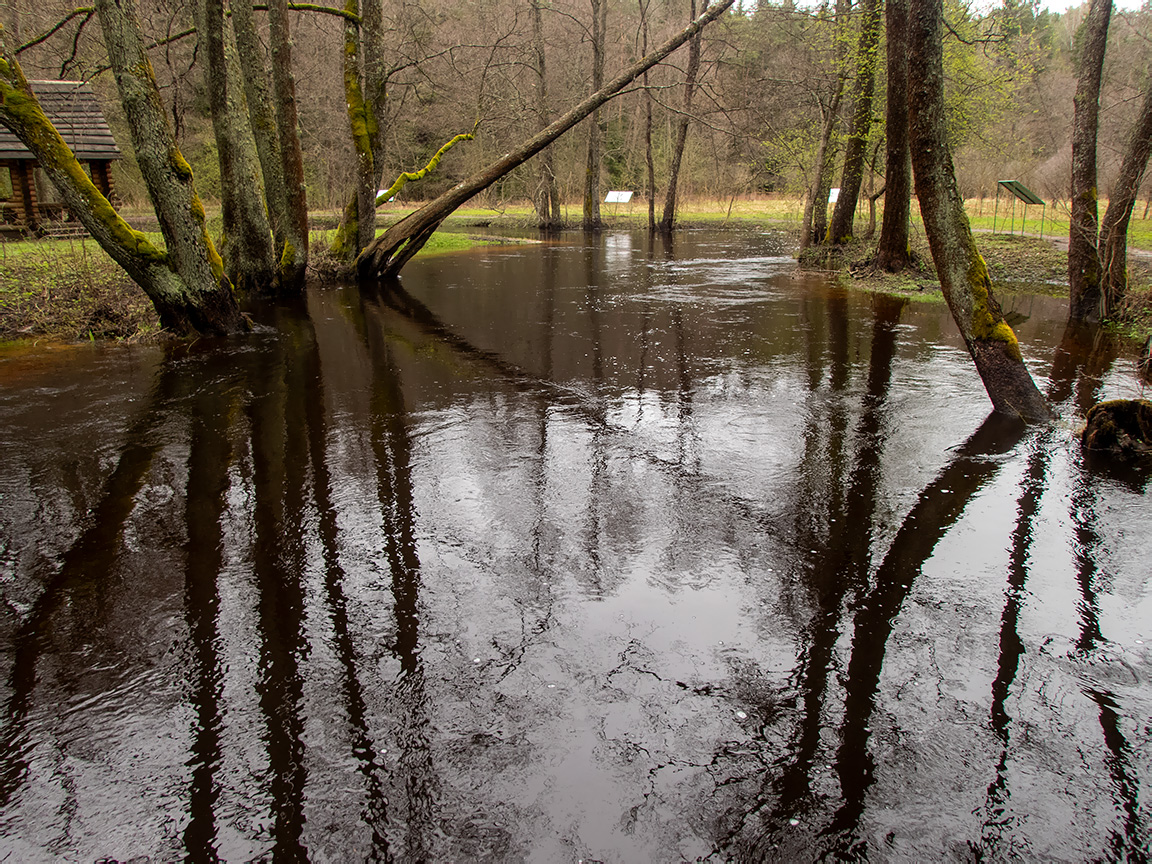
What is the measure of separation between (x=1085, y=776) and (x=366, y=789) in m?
2.89

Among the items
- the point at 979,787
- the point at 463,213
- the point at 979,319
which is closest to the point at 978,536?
the point at 979,787

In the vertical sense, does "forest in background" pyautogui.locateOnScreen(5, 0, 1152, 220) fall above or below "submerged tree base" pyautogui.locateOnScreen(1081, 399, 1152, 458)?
above

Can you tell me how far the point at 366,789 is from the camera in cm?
285

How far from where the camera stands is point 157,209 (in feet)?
32.9

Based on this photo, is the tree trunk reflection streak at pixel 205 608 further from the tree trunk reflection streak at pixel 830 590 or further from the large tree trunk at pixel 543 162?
the large tree trunk at pixel 543 162

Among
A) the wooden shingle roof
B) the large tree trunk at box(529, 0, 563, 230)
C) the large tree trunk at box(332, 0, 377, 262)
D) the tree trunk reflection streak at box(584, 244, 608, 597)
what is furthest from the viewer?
the large tree trunk at box(529, 0, 563, 230)

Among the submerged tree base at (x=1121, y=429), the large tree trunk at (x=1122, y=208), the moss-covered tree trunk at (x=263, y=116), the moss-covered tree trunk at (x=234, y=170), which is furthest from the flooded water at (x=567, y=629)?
the moss-covered tree trunk at (x=263, y=116)

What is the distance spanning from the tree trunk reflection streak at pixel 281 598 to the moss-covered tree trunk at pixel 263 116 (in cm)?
842

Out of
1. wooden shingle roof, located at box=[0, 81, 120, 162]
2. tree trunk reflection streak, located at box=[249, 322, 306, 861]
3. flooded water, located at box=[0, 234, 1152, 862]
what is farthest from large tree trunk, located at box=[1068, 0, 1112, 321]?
wooden shingle roof, located at box=[0, 81, 120, 162]

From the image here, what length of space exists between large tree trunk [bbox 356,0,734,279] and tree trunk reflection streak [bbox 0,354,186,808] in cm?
968

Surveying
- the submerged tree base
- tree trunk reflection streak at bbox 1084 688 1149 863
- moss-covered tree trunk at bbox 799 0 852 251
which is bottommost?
tree trunk reflection streak at bbox 1084 688 1149 863

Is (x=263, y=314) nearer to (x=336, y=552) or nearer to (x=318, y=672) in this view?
(x=336, y=552)

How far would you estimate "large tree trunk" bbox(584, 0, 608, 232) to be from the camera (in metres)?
30.4

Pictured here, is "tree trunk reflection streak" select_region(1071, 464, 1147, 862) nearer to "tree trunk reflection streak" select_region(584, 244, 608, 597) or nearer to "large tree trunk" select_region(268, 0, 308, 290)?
"tree trunk reflection streak" select_region(584, 244, 608, 597)
